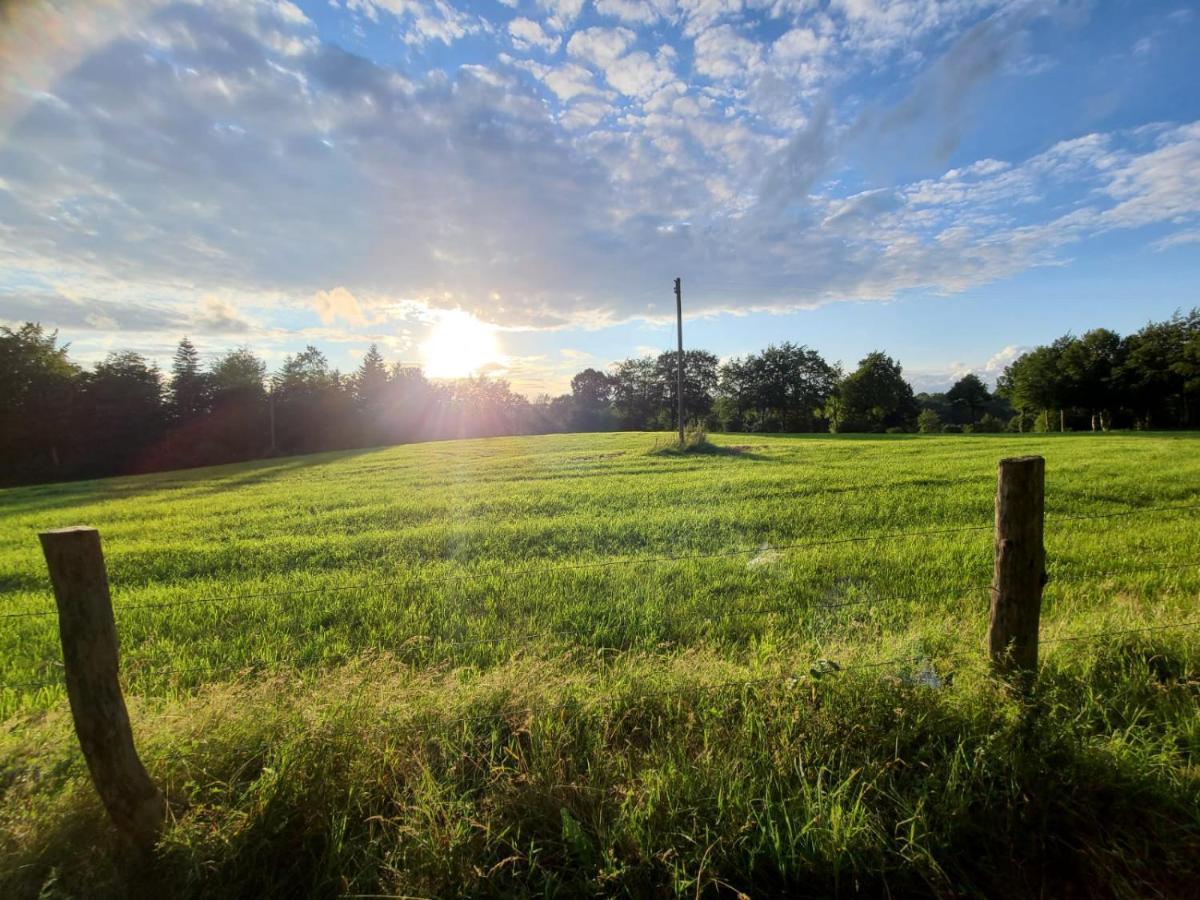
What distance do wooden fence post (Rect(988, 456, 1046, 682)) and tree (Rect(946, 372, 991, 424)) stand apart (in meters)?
92.6

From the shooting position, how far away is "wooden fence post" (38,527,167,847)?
78.8 inches

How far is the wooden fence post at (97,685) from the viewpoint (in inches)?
78.8

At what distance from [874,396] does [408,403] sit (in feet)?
195

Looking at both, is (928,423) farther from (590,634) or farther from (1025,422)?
(590,634)

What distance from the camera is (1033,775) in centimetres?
236

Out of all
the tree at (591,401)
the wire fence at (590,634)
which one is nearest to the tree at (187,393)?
the tree at (591,401)

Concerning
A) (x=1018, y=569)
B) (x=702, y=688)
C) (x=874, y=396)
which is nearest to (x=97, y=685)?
(x=702, y=688)

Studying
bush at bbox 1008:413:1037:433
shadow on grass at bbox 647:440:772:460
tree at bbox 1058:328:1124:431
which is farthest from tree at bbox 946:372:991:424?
shadow on grass at bbox 647:440:772:460

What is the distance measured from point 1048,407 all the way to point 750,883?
69.1m

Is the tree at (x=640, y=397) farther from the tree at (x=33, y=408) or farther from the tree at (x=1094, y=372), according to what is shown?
the tree at (x=33, y=408)

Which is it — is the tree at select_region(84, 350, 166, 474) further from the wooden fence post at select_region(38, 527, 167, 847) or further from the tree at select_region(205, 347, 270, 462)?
the wooden fence post at select_region(38, 527, 167, 847)

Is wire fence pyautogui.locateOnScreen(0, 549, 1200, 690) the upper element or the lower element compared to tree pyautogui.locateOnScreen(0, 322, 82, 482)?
lower

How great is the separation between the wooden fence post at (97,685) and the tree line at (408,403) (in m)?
50.5

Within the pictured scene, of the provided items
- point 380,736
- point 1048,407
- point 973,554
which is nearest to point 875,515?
point 973,554
